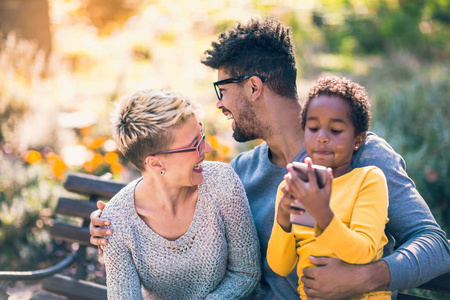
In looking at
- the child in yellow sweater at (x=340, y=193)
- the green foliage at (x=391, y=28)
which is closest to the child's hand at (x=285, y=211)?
the child in yellow sweater at (x=340, y=193)

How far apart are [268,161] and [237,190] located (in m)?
0.30

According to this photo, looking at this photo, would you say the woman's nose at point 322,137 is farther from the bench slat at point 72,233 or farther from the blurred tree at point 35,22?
the blurred tree at point 35,22

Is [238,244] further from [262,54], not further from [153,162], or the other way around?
[262,54]

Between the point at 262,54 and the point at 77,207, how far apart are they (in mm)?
1567

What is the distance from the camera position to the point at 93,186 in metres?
3.12

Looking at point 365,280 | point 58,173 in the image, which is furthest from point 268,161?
point 58,173

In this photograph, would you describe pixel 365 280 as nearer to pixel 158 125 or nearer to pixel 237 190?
pixel 237 190

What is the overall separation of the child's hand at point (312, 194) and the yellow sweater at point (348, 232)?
56 mm

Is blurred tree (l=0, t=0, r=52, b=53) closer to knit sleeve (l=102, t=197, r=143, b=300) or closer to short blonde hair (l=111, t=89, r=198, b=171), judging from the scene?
short blonde hair (l=111, t=89, r=198, b=171)

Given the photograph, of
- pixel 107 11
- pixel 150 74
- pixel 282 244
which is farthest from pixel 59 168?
pixel 107 11

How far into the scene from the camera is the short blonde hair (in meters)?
2.20

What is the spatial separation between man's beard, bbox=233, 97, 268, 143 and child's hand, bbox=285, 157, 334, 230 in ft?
3.44

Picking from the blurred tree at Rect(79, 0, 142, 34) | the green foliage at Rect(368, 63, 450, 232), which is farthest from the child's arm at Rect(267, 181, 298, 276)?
the blurred tree at Rect(79, 0, 142, 34)

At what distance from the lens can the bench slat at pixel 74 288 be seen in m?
3.02
